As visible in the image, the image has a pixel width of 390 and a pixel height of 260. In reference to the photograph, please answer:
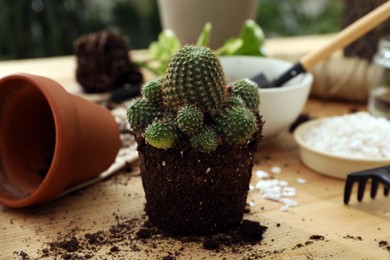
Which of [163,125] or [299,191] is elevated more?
[163,125]

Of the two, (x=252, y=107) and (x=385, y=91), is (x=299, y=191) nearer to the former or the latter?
(x=252, y=107)

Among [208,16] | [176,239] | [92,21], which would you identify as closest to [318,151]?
[176,239]

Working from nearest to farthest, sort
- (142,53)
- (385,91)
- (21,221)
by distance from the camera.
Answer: (21,221) < (385,91) < (142,53)

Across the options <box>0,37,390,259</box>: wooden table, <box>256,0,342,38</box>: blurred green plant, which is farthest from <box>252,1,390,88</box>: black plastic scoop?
<box>256,0,342,38</box>: blurred green plant

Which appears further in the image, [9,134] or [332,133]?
[332,133]

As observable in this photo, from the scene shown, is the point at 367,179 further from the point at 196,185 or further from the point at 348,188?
the point at 196,185

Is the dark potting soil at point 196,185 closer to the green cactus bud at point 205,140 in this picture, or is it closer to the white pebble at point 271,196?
the green cactus bud at point 205,140

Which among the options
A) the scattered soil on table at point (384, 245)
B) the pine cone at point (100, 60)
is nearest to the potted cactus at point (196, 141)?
the scattered soil on table at point (384, 245)

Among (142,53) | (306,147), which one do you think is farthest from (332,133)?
(142,53)
